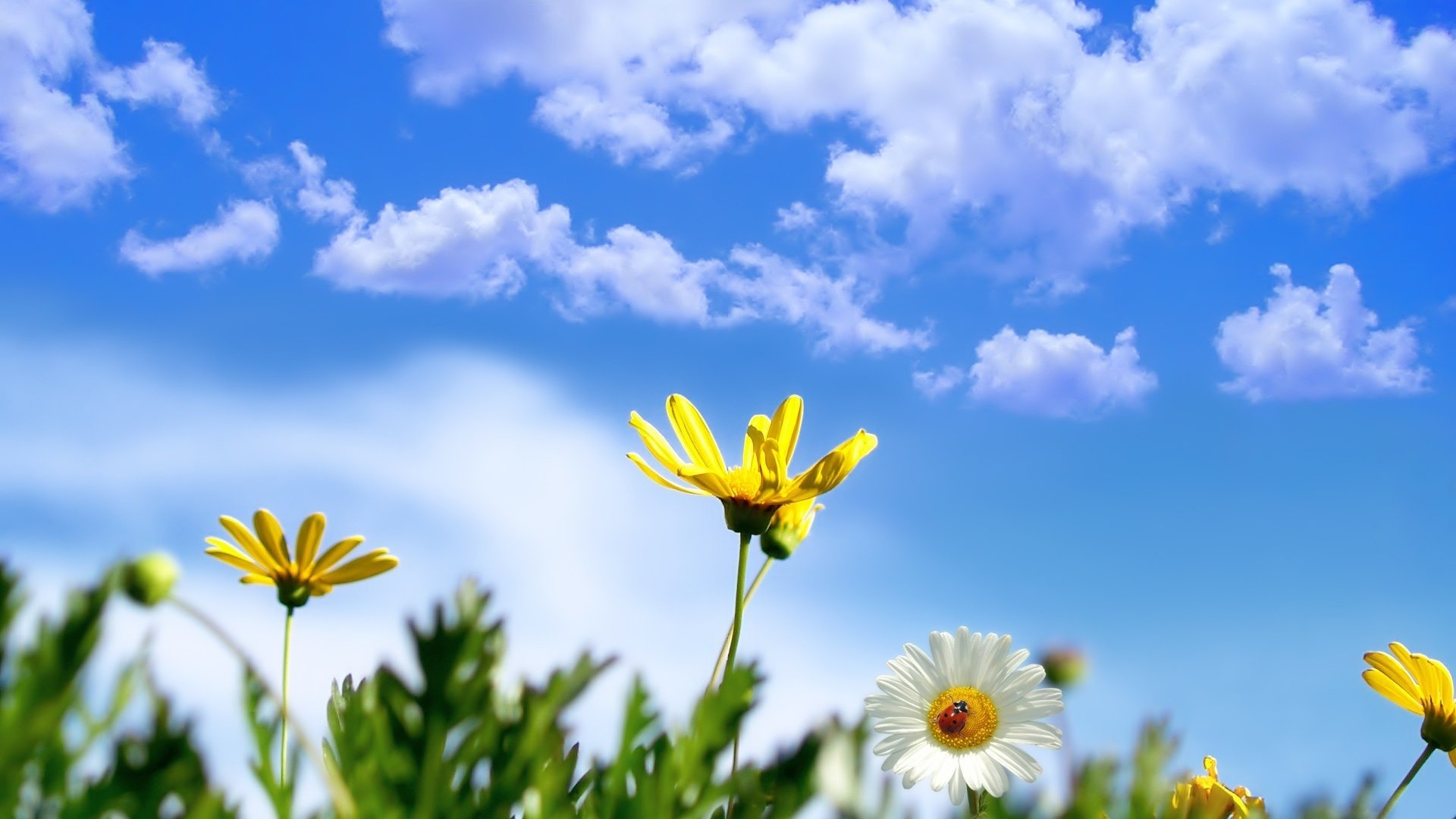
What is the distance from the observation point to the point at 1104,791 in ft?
3.43

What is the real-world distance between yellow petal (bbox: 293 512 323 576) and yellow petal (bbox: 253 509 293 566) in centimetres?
2

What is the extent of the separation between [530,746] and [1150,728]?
0.60 metres

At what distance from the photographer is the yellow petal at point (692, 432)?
227 centimetres

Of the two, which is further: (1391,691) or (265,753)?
(1391,691)

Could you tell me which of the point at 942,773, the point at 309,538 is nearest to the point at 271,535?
the point at 309,538

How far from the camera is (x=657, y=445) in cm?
224

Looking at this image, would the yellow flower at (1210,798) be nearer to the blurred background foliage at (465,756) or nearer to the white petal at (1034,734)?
the white petal at (1034,734)

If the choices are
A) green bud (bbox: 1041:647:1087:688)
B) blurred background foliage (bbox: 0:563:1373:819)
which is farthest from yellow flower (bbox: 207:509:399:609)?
green bud (bbox: 1041:647:1087:688)

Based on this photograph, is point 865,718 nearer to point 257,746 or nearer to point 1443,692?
point 257,746

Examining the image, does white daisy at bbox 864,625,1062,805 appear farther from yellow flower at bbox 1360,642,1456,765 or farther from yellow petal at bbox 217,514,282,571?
yellow petal at bbox 217,514,282,571

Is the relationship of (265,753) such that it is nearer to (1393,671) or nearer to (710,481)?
(710,481)

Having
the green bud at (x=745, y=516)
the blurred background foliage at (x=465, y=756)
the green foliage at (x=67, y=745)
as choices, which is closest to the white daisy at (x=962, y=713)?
the green bud at (x=745, y=516)

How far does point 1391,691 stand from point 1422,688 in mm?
50

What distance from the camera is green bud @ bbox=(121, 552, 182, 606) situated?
1.60 m
